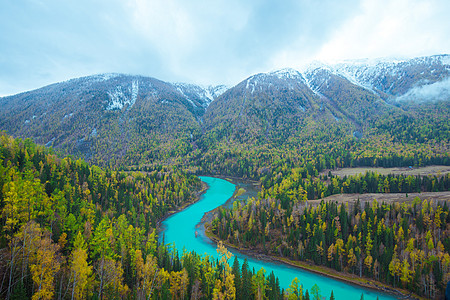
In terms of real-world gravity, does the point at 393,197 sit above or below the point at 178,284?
above

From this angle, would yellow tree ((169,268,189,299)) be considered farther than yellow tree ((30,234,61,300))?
Yes

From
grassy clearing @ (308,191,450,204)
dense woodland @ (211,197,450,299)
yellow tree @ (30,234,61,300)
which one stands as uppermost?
yellow tree @ (30,234,61,300)

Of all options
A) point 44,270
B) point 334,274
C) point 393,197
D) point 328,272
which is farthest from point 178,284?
point 393,197

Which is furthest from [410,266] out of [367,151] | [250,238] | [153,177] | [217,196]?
[367,151]

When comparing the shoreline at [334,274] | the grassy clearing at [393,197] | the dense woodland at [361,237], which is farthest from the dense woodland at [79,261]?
the grassy clearing at [393,197]

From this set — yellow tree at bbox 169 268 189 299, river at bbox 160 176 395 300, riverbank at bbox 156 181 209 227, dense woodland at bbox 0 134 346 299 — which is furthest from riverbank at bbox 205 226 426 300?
yellow tree at bbox 169 268 189 299

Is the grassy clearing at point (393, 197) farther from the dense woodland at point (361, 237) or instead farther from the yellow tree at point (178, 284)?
the yellow tree at point (178, 284)

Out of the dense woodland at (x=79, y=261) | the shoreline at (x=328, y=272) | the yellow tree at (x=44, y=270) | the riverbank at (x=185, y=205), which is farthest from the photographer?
the riverbank at (x=185, y=205)

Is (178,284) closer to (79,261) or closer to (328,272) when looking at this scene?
(79,261)

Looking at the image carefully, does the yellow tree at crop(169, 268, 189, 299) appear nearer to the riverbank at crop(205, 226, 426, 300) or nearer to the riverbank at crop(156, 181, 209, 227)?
the riverbank at crop(205, 226, 426, 300)
